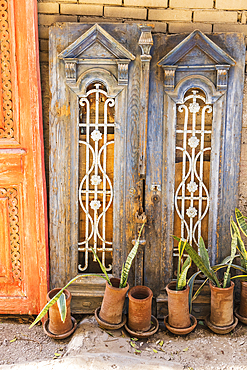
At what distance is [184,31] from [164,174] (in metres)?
1.14

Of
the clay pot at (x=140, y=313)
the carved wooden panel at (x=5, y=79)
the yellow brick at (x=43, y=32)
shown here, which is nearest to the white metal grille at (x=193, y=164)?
the clay pot at (x=140, y=313)

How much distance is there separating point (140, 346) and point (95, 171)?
1383 mm

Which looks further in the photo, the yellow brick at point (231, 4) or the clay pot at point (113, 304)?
the yellow brick at point (231, 4)

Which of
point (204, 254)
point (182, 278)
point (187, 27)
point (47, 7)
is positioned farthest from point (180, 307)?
point (47, 7)

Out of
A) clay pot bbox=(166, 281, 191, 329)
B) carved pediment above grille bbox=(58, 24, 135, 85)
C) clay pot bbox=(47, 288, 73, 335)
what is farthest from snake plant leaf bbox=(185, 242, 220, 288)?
carved pediment above grille bbox=(58, 24, 135, 85)

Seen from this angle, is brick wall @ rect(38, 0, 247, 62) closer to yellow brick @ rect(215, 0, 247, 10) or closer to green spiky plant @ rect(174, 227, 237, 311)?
yellow brick @ rect(215, 0, 247, 10)

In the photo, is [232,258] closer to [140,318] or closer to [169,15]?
[140,318]

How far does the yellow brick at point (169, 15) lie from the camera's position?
7.24ft

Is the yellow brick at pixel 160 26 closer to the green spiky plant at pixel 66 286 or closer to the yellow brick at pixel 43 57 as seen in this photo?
the yellow brick at pixel 43 57

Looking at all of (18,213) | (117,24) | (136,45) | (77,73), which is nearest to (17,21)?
(77,73)

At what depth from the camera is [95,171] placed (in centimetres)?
233

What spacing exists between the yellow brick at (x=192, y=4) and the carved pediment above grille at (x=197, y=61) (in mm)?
251

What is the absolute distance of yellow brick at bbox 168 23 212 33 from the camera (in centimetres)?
222

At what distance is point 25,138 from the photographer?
2256 millimetres
